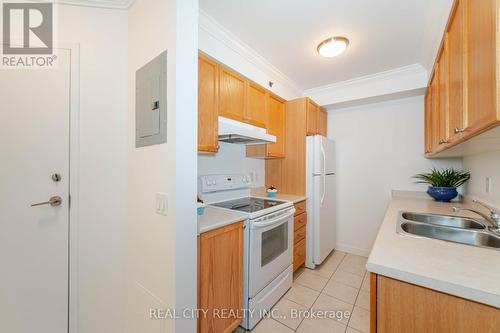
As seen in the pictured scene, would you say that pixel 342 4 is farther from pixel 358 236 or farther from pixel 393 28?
pixel 358 236

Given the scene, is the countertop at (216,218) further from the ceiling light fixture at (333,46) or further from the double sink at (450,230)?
the ceiling light fixture at (333,46)

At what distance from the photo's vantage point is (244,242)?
1.61 meters

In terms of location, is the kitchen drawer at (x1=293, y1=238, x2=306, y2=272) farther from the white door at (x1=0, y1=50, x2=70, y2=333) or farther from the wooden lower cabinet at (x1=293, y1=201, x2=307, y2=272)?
the white door at (x1=0, y1=50, x2=70, y2=333)

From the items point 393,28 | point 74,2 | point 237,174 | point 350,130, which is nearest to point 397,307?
point 237,174

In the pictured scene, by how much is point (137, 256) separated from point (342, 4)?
227 centimetres

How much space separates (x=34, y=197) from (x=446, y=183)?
364cm

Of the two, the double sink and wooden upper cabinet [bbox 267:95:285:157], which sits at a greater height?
wooden upper cabinet [bbox 267:95:285:157]

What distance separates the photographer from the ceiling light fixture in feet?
6.18

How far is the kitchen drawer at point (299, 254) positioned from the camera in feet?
7.76

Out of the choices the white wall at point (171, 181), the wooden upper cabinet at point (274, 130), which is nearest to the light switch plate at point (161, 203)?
the white wall at point (171, 181)

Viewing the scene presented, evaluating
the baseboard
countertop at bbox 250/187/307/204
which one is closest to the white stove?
countertop at bbox 250/187/307/204

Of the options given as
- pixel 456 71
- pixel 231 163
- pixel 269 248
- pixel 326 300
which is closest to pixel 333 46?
pixel 456 71

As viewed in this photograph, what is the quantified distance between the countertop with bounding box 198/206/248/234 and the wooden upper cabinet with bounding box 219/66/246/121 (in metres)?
0.88

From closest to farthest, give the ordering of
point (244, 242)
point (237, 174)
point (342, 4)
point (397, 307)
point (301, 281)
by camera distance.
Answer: point (397, 307), point (342, 4), point (244, 242), point (301, 281), point (237, 174)
